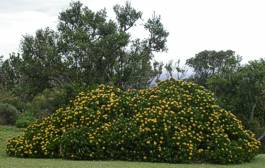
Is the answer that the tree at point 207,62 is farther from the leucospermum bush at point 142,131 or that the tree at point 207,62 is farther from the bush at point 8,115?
the leucospermum bush at point 142,131

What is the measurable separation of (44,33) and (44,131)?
544 inches

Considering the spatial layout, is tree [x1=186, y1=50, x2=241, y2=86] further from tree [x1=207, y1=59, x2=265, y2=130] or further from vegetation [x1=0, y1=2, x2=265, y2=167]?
tree [x1=207, y1=59, x2=265, y2=130]

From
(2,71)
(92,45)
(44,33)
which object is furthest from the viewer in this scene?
(2,71)

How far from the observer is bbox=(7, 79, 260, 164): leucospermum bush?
1111 cm

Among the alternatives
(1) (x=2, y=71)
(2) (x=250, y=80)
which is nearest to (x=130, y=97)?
(2) (x=250, y=80)

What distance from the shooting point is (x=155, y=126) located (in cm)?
1134

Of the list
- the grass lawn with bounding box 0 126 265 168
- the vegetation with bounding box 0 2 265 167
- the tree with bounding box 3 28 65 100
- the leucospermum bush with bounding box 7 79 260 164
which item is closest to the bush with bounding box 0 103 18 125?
the vegetation with bounding box 0 2 265 167

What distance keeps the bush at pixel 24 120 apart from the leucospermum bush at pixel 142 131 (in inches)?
325

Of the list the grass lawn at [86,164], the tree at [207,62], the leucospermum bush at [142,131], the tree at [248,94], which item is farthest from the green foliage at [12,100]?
the tree at [207,62]

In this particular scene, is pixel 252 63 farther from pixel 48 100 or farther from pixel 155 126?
pixel 155 126

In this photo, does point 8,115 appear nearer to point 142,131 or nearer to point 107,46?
point 107,46

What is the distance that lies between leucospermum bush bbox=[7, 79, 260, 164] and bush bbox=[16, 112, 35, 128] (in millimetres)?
8250

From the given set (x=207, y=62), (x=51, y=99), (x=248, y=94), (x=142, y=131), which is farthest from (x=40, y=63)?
(x=207, y=62)

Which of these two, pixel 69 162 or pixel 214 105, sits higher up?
pixel 214 105
